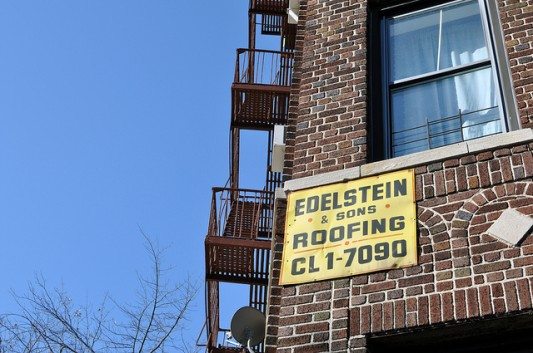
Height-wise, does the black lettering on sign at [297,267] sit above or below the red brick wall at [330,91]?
below

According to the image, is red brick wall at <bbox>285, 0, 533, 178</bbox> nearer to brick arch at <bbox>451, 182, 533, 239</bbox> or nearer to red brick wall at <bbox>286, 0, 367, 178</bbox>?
red brick wall at <bbox>286, 0, 367, 178</bbox>

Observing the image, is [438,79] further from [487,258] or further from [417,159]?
[487,258]

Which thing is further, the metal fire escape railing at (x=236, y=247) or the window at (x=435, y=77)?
the metal fire escape railing at (x=236, y=247)

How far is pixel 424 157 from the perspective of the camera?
263 inches

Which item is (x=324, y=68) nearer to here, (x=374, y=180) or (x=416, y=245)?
(x=374, y=180)

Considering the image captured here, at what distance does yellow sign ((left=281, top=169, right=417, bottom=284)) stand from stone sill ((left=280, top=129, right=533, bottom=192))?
60 millimetres

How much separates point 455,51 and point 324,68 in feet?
3.97

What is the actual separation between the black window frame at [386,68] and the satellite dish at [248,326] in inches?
62.8

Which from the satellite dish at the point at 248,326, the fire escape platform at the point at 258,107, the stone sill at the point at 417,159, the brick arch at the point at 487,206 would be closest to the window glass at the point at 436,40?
the stone sill at the point at 417,159

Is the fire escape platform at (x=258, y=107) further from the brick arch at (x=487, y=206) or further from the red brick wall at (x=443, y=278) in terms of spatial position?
the brick arch at (x=487, y=206)

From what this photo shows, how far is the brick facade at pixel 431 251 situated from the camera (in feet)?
18.7

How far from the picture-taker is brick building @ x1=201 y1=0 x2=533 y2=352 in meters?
5.75

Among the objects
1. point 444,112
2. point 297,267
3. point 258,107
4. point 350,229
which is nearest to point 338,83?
point 444,112

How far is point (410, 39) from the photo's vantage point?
8242 mm
